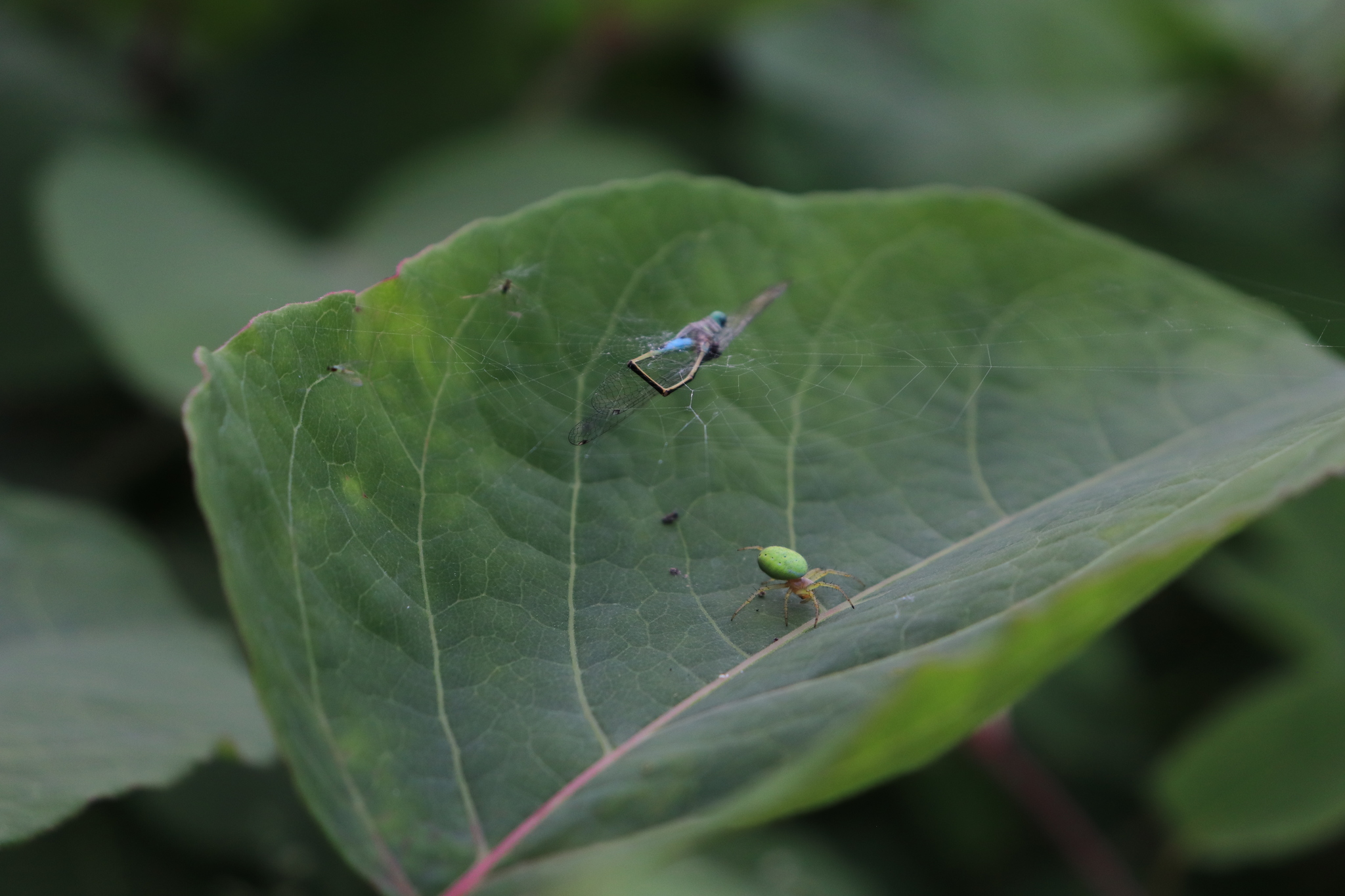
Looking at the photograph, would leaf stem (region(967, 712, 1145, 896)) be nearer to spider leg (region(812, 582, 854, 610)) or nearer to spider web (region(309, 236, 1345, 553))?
spider web (region(309, 236, 1345, 553))

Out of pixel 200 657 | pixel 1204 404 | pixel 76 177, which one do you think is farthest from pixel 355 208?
pixel 1204 404

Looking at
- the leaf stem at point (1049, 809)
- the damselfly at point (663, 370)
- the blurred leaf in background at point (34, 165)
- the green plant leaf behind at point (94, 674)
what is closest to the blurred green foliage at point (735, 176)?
the blurred leaf in background at point (34, 165)

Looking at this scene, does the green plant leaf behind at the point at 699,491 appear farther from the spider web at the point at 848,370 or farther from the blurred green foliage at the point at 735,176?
the blurred green foliage at the point at 735,176

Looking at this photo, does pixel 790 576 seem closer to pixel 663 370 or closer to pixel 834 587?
pixel 834 587

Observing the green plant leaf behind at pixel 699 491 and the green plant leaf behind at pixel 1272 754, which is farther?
the green plant leaf behind at pixel 1272 754

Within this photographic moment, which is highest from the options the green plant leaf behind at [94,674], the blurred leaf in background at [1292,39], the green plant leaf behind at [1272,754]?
the green plant leaf behind at [94,674]

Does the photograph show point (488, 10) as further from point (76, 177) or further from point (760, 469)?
point (760, 469)

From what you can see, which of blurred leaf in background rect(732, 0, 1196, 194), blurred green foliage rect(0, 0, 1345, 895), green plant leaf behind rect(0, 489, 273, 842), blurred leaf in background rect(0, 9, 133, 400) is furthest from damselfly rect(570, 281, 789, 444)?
blurred leaf in background rect(0, 9, 133, 400)

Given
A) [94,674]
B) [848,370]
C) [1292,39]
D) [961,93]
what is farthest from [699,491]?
[1292,39]
